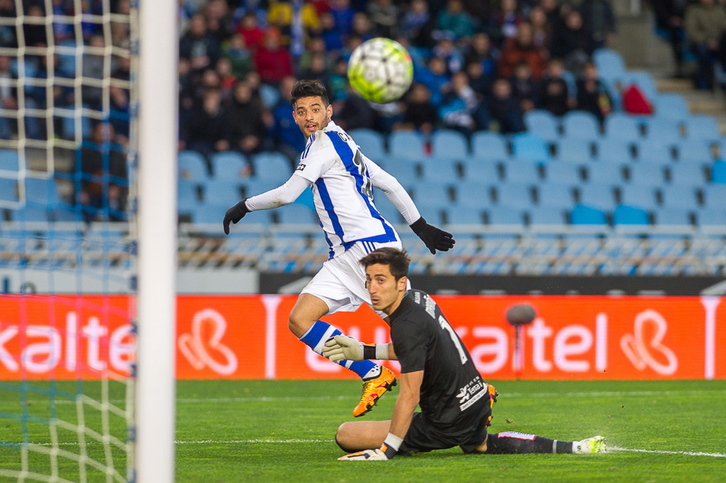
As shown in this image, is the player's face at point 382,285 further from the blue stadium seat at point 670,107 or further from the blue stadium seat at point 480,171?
the blue stadium seat at point 670,107

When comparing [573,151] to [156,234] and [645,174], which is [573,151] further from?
[156,234]

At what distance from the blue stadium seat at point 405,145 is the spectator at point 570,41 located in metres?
3.29

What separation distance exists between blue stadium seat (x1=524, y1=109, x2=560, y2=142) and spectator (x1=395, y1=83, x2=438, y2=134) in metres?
1.44

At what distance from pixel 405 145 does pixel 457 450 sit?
8.86 meters

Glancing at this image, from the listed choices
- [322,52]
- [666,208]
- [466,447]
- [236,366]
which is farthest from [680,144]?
[466,447]

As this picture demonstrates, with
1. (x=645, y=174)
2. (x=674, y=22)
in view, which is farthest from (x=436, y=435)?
(x=674, y=22)

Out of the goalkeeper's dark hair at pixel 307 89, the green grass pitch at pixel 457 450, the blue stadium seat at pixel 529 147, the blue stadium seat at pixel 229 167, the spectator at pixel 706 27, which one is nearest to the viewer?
the green grass pitch at pixel 457 450

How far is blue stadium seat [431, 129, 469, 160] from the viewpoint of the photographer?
15.5m

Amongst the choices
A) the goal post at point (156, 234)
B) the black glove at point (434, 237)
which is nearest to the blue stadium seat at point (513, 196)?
the black glove at point (434, 237)

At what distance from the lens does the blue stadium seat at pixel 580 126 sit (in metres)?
16.2

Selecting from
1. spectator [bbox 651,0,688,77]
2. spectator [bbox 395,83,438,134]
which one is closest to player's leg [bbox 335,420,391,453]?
spectator [bbox 395,83,438,134]

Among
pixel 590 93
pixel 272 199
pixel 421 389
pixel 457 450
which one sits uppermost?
pixel 590 93

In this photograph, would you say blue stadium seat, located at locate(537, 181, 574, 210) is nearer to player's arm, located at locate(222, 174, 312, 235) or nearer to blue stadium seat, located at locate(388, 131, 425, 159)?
blue stadium seat, located at locate(388, 131, 425, 159)

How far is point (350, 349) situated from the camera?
6703 mm
